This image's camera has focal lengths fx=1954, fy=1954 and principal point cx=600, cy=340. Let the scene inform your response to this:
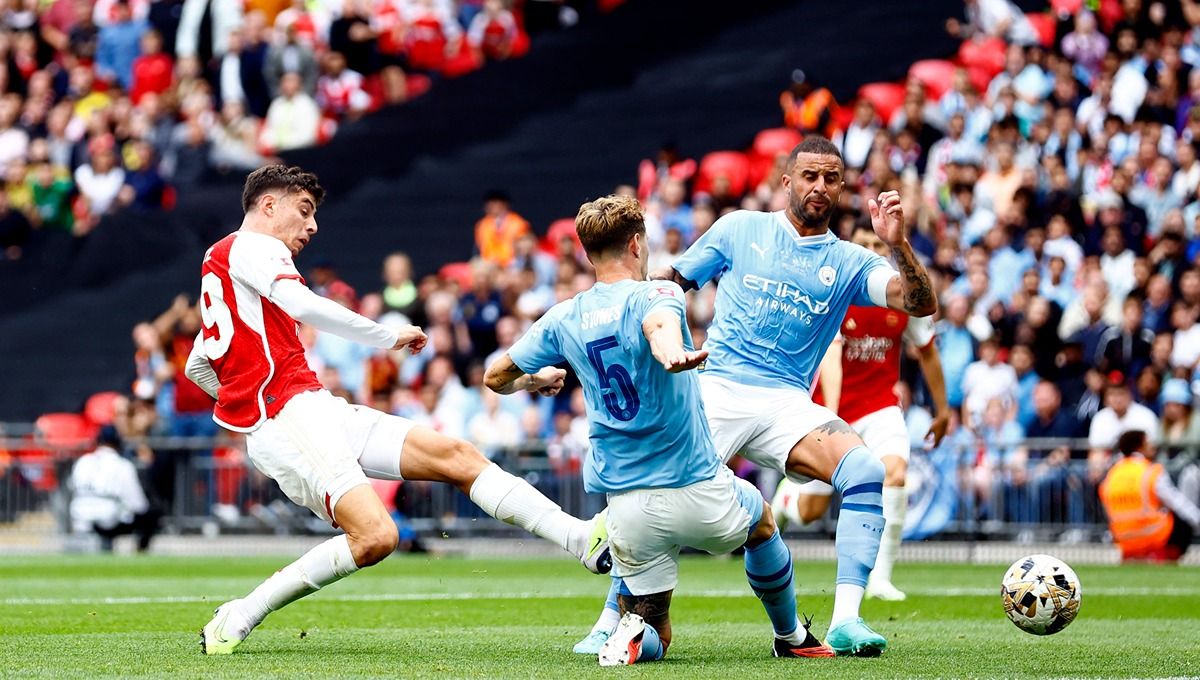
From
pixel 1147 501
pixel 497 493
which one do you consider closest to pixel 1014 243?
pixel 1147 501

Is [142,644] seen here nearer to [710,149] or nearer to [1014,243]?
[1014,243]

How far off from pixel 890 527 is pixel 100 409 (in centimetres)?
1516

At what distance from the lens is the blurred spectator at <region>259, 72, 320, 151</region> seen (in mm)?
28359

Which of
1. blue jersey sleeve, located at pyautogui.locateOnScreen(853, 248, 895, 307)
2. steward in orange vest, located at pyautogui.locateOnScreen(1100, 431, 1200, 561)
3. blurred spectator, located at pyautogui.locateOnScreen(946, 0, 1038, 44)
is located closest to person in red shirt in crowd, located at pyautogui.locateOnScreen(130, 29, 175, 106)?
blurred spectator, located at pyautogui.locateOnScreen(946, 0, 1038, 44)

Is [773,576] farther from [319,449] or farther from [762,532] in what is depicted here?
[319,449]

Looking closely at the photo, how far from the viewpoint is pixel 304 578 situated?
27.9ft

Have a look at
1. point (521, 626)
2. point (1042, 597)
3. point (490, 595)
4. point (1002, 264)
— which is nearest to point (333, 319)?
point (521, 626)

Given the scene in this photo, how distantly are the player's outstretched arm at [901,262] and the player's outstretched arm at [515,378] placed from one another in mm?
1501

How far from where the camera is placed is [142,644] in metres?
9.11

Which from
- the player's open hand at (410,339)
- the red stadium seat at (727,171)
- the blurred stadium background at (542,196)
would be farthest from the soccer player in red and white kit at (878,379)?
the red stadium seat at (727,171)

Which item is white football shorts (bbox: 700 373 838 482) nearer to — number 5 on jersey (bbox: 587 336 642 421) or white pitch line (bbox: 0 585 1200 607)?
number 5 on jersey (bbox: 587 336 642 421)

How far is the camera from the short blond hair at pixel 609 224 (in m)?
7.88

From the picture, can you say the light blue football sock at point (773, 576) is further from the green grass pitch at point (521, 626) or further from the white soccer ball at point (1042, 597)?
the white soccer ball at point (1042, 597)

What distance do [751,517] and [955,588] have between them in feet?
20.7
